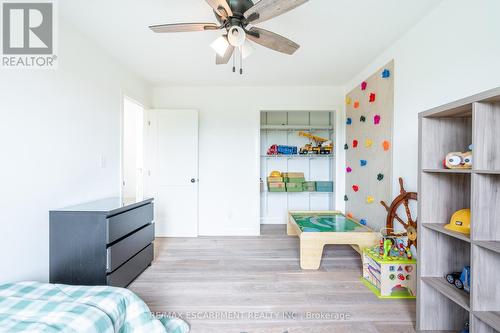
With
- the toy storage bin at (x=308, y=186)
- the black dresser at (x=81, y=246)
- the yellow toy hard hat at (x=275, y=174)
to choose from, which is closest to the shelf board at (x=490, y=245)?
the black dresser at (x=81, y=246)

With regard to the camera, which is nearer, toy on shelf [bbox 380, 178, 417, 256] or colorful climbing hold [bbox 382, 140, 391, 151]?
toy on shelf [bbox 380, 178, 417, 256]

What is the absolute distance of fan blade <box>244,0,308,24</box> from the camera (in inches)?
52.8

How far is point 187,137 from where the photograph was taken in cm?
372

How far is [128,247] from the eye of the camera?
219 cm

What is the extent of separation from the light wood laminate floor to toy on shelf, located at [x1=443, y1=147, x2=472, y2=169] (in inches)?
48.0

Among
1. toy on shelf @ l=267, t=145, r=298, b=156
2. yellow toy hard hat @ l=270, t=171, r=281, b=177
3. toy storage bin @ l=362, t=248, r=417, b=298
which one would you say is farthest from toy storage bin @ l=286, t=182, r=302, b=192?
toy storage bin @ l=362, t=248, r=417, b=298

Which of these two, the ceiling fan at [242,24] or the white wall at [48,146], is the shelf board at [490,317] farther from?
the white wall at [48,146]

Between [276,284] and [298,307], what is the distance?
39 centimetres

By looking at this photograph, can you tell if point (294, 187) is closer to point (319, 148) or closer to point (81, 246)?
point (319, 148)

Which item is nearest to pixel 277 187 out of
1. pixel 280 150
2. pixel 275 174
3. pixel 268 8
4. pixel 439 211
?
pixel 275 174

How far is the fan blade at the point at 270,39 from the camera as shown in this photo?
5.54 ft

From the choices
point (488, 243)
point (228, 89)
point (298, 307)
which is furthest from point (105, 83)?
point (488, 243)

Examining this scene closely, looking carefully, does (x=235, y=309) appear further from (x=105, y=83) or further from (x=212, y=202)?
(x=105, y=83)

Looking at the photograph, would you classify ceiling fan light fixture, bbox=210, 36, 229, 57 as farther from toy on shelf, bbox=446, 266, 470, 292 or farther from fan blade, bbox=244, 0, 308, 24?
toy on shelf, bbox=446, 266, 470, 292
